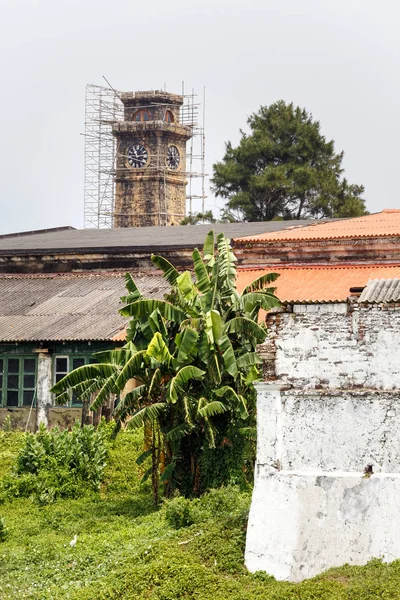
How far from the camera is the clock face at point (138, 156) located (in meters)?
72.3

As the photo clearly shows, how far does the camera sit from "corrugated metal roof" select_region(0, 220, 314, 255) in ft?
108

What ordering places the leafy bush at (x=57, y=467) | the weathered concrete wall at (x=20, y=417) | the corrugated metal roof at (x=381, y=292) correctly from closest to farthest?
the corrugated metal roof at (x=381, y=292), the leafy bush at (x=57, y=467), the weathered concrete wall at (x=20, y=417)

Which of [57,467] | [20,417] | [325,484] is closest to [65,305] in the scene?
[20,417]

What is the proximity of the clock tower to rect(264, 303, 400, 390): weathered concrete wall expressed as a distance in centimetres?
5574

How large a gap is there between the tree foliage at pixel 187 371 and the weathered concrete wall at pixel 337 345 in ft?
11.4

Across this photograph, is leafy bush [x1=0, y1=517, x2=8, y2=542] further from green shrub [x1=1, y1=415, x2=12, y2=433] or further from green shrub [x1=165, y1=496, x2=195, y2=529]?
green shrub [x1=1, y1=415, x2=12, y2=433]

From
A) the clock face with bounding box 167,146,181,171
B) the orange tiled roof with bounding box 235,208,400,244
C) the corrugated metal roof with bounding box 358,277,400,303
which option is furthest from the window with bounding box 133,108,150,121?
the corrugated metal roof with bounding box 358,277,400,303

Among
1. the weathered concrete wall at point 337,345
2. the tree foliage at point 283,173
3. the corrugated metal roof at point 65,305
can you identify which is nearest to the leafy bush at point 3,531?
the weathered concrete wall at point 337,345

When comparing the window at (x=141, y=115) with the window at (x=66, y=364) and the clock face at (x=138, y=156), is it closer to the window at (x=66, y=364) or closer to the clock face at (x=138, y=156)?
the clock face at (x=138, y=156)

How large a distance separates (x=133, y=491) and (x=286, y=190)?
35.3 meters

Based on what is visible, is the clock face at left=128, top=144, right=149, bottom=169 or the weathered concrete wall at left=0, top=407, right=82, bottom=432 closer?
the weathered concrete wall at left=0, top=407, right=82, bottom=432

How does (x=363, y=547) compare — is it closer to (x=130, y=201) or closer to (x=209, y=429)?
(x=209, y=429)

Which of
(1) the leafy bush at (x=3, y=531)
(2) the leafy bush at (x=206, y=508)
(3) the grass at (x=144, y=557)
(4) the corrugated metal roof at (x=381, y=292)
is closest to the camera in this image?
(3) the grass at (x=144, y=557)

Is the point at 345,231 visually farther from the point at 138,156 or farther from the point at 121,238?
the point at 138,156
